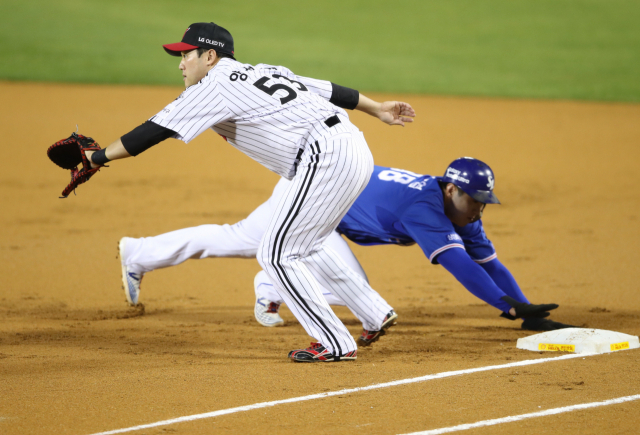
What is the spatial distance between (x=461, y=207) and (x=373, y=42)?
18.6 metres

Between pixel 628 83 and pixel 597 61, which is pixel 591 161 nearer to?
pixel 628 83

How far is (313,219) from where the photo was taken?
3576mm

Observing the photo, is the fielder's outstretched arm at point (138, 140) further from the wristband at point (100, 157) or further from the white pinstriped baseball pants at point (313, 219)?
the white pinstriped baseball pants at point (313, 219)

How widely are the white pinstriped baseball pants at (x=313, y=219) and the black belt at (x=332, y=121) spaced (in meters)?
0.08

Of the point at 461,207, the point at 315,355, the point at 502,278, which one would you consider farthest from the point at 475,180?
A: the point at 315,355

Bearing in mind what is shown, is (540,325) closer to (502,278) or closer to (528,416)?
(502,278)

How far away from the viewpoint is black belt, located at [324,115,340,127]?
3602mm

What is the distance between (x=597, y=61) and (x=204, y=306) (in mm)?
18113

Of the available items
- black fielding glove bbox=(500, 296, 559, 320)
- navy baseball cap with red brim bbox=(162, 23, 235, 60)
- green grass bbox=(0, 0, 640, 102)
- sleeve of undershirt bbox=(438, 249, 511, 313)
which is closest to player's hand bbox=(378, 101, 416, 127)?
sleeve of undershirt bbox=(438, 249, 511, 313)

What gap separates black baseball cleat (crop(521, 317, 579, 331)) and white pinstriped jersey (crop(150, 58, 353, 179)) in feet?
5.54

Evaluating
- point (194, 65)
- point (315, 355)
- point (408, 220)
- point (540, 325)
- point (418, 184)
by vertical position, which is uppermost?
point (194, 65)

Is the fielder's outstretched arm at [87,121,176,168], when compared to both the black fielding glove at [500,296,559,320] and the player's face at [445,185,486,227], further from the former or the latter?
the black fielding glove at [500,296,559,320]

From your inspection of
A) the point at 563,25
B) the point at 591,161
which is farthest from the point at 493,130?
the point at 563,25

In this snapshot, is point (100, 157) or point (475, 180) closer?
point (100, 157)
